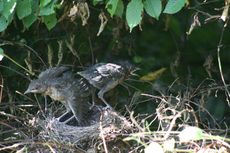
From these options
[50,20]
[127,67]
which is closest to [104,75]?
[127,67]

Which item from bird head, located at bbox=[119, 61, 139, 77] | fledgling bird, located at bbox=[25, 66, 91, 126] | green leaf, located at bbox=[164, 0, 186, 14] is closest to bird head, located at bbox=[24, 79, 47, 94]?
fledgling bird, located at bbox=[25, 66, 91, 126]

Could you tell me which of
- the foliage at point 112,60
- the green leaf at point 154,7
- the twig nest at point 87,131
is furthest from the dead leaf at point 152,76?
the green leaf at point 154,7

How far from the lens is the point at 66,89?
10.3 ft

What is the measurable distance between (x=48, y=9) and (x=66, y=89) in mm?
376

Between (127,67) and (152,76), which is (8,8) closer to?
(127,67)

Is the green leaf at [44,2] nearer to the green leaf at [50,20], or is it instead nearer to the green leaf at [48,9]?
the green leaf at [48,9]

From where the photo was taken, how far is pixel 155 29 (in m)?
4.98

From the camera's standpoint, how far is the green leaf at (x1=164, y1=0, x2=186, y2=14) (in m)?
2.83

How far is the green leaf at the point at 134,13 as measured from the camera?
9.38 ft

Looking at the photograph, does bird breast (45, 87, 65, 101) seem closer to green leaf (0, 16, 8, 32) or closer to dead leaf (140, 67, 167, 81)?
green leaf (0, 16, 8, 32)

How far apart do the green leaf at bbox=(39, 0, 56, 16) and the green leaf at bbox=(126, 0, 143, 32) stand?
0.33 m

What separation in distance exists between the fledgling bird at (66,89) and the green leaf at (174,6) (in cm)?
59

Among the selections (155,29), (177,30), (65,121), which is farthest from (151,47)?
(65,121)

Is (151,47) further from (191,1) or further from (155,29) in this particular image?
(191,1)
